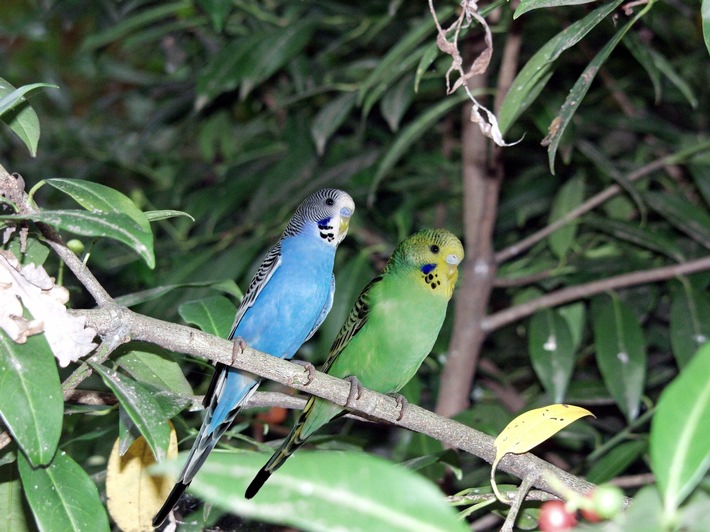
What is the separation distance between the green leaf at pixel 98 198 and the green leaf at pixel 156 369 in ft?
1.40

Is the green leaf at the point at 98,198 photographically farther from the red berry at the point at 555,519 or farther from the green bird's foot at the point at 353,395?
the red berry at the point at 555,519

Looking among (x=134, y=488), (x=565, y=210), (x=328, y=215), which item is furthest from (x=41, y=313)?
(x=565, y=210)

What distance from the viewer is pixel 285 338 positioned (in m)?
2.27

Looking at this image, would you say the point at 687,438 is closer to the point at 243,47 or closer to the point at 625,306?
the point at 625,306

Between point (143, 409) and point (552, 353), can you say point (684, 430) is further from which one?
point (552, 353)

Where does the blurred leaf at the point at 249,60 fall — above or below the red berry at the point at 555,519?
below

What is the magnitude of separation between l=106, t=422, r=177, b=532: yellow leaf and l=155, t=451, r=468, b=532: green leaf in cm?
103

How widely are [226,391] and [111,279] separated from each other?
186 cm

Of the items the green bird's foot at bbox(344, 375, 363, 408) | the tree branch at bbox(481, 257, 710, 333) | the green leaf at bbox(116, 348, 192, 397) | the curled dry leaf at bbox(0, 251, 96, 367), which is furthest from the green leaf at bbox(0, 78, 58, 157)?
the tree branch at bbox(481, 257, 710, 333)

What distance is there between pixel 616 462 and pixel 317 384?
1.25 m

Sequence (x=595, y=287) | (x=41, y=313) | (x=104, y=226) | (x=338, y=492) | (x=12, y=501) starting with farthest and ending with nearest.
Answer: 1. (x=595, y=287)
2. (x=12, y=501)
3. (x=41, y=313)
4. (x=104, y=226)
5. (x=338, y=492)

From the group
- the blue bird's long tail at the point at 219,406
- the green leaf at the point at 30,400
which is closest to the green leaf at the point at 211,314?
the blue bird's long tail at the point at 219,406

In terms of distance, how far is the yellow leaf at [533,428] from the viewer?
143 cm

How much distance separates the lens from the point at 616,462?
2373 mm
